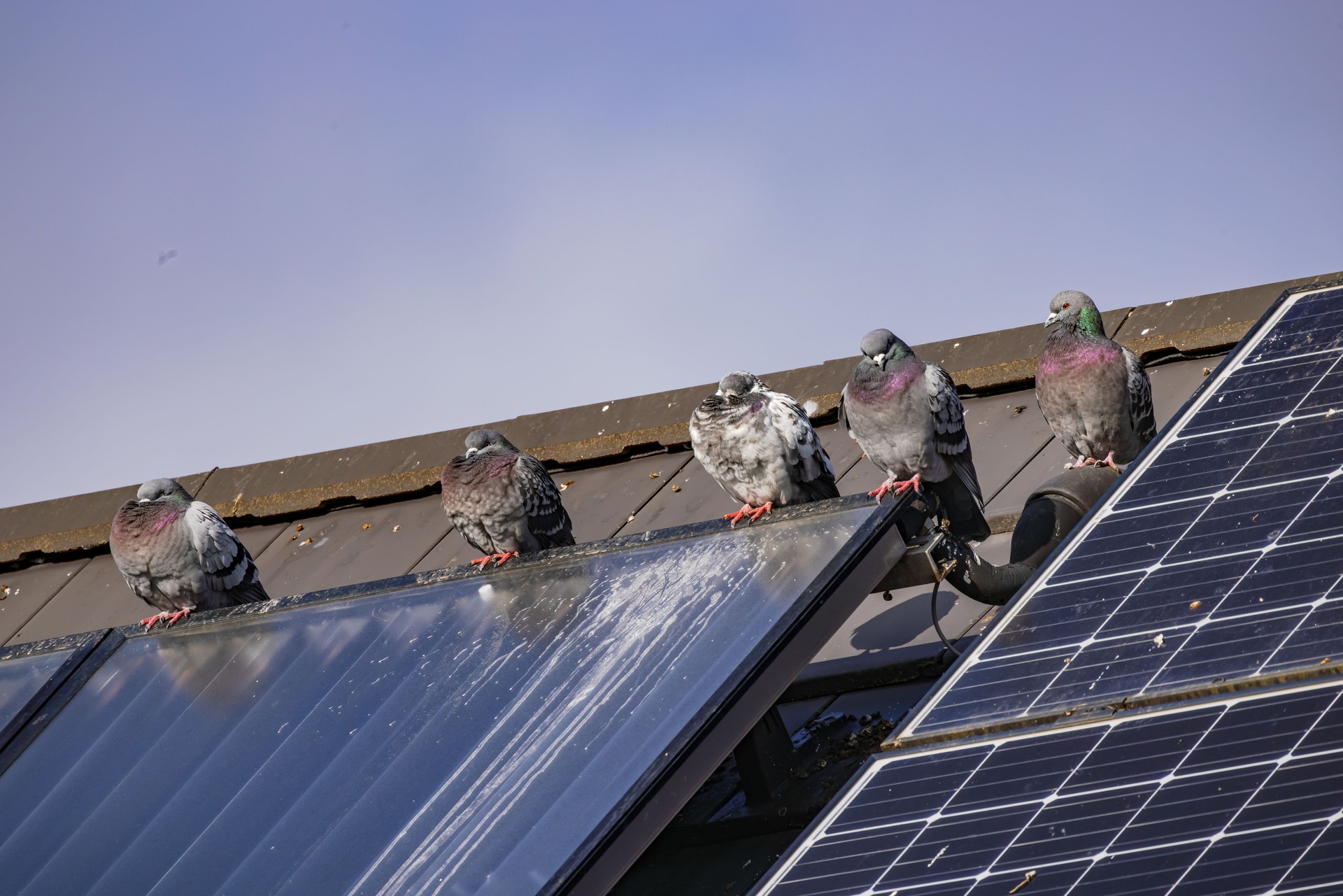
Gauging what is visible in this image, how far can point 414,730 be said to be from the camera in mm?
5195

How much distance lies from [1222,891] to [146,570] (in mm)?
6888

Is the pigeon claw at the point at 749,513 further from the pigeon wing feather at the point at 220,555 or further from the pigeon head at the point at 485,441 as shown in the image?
the pigeon wing feather at the point at 220,555

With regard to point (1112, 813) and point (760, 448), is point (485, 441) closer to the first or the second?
point (760, 448)

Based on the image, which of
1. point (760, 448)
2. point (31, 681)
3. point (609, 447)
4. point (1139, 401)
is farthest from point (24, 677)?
point (1139, 401)

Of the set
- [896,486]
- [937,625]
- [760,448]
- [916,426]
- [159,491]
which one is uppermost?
[159,491]

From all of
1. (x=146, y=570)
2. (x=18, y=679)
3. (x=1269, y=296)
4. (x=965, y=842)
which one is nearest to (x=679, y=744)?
(x=965, y=842)

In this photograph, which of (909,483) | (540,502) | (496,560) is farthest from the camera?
(540,502)

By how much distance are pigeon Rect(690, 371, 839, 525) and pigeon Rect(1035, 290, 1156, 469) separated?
121cm

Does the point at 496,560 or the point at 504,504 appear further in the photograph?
the point at 504,504

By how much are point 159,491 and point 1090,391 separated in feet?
17.6

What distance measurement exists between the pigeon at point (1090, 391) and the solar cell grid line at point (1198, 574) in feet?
8.07

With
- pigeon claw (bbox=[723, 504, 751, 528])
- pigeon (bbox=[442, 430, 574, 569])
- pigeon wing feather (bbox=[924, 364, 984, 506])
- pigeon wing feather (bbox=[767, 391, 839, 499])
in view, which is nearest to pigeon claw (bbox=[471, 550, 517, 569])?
pigeon (bbox=[442, 430, 574, 569])

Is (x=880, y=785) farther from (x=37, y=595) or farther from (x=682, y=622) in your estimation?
(x=37, y=595)

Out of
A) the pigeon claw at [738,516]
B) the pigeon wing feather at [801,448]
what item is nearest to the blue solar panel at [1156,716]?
the pigeon claw at [738,516]
